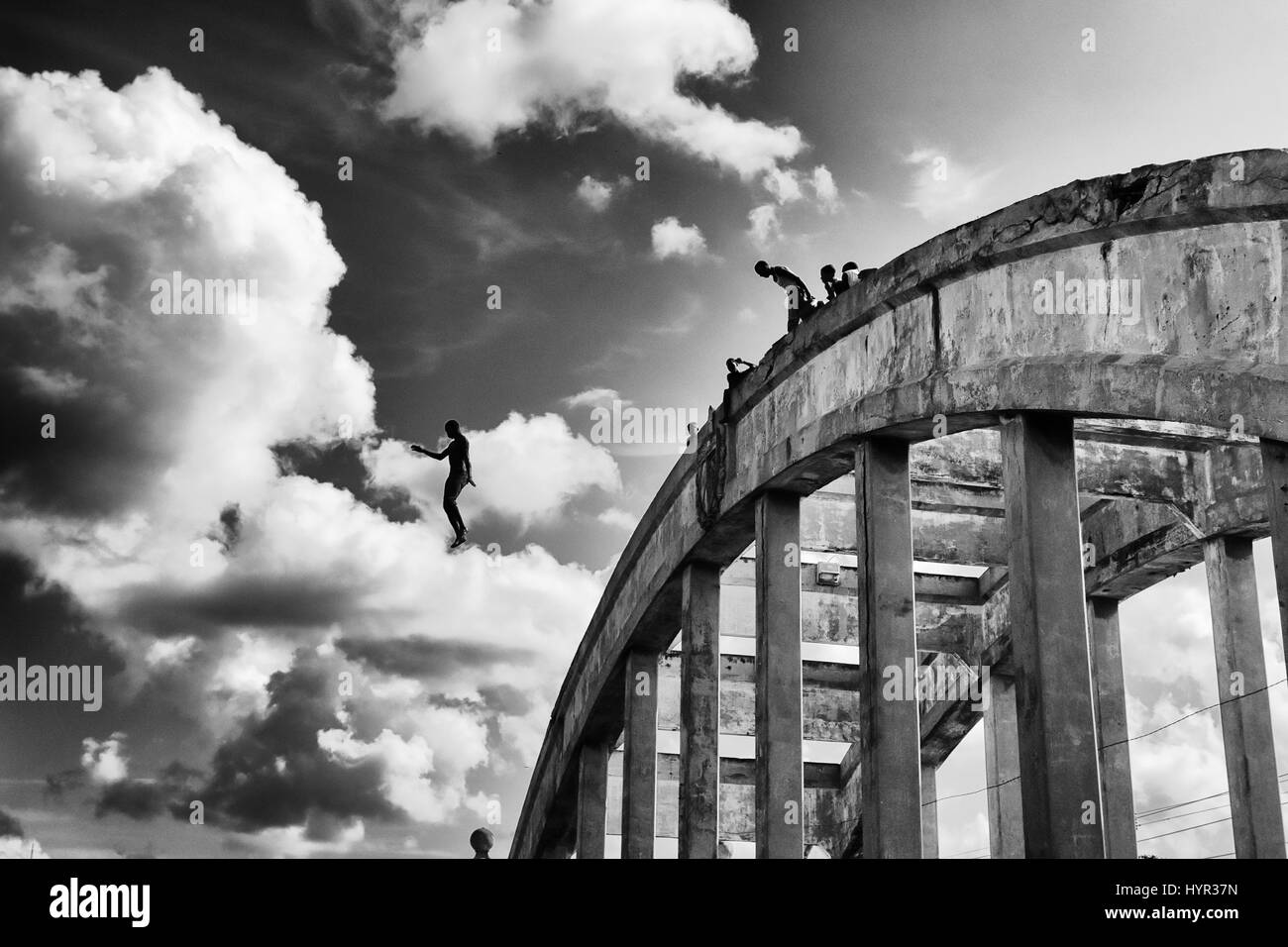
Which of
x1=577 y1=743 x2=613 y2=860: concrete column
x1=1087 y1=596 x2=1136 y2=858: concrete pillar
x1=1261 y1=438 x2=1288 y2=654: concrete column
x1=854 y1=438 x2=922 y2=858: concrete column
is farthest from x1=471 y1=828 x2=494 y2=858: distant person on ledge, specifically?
x1=577 y1=743 x2=613 y2=860: concrete column

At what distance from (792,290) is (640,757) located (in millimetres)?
7008

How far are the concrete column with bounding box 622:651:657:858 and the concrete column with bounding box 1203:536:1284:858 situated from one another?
720 centimetres

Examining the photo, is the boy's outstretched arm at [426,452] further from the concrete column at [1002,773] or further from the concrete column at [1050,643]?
the concrete column at [1002,773]

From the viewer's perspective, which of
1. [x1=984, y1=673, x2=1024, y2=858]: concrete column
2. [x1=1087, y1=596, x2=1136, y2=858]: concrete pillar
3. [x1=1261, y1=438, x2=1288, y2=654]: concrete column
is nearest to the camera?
[x1=1261, y1=438, x2=1288, y2=654]: concrete column

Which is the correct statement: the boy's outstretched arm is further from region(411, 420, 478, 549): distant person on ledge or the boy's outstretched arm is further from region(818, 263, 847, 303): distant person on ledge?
region(818, 263, 847, 303): distant person on ledge

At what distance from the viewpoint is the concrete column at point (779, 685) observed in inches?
548

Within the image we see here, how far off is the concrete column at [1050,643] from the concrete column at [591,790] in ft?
41.9

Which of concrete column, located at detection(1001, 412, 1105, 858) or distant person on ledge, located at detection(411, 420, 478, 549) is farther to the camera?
distant person on ledge, located at detection(411, 420, 478, 549)

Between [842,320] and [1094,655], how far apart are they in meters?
6.76

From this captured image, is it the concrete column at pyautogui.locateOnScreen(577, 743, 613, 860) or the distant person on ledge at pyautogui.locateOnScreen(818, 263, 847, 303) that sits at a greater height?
the distant person on ledge at pyautogui.locateOnScreen(818, 263, 847, 303)

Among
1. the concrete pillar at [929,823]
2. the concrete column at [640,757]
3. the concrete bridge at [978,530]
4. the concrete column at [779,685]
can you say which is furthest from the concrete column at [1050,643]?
the concrete pillar at [929,823]

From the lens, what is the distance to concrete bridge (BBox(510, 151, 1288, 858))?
984 centimetres

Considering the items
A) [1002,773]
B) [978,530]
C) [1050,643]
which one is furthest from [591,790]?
[1050,643]
